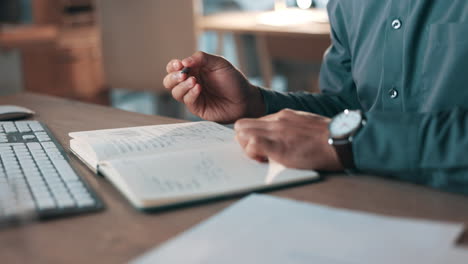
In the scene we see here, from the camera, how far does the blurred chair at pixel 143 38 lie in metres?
3.08

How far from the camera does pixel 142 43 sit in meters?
3.24

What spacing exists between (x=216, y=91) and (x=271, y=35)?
2183 millimetres

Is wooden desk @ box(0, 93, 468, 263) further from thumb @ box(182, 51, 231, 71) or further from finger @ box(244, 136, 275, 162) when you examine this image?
thumb @ box(182, 51, 231, 71)

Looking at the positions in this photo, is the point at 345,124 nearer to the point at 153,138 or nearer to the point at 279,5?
the point at 153,138

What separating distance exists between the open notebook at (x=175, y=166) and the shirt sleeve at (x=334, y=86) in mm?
333

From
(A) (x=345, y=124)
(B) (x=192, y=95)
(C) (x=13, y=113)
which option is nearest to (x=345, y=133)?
(A) (x=345, y=124)

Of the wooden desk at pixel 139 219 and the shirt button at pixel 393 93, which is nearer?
the wooden desk at pixel 139 219

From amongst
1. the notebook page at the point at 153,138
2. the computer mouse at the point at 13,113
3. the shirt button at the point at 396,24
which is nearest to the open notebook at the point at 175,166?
the notebook page at the point at 153,138

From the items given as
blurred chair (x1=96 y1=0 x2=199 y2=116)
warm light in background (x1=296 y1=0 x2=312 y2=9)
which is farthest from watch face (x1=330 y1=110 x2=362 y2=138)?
warm light in background (x1=296 y1=0 x2=312 y2=9)

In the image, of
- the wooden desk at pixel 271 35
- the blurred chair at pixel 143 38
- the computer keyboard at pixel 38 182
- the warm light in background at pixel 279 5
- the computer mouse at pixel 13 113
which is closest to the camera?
the computer keyboard at pixel 38 182

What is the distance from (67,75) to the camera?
421cm

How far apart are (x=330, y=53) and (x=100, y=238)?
0.91m

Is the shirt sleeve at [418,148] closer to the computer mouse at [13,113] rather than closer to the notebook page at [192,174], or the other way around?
the notebook page at [192,174]

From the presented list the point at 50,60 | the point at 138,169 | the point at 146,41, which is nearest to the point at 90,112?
the point at 138,169
